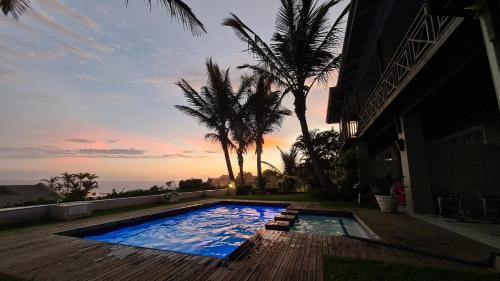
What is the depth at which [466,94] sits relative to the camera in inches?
260

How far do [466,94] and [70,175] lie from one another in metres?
20.2

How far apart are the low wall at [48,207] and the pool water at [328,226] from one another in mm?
7673

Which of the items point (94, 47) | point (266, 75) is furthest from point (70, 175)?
point (266, 75)

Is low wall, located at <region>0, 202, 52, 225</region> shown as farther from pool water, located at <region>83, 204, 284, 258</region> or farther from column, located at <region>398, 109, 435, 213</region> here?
→ column, located at <region>398, 109, 435, 213</region>

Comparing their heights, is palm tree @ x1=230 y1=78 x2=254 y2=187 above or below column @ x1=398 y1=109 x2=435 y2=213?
above

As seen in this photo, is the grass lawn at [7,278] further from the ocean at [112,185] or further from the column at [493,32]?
the ocean at [112,185]

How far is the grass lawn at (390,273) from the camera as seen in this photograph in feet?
9.35

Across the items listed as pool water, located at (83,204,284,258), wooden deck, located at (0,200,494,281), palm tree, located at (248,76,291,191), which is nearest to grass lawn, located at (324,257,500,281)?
wooden deck, located at (0,200,494,281)

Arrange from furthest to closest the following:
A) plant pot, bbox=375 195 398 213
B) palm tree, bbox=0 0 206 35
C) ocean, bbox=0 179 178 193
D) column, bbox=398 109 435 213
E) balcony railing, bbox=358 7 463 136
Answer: ocean, bbox=0 179 178 193
plant pot, bbox=375 195 398 213
column, bbox=398 109 435 213
palm tree, bbox=0 0 206 35
balcony railing, bbox=358 7 463 136

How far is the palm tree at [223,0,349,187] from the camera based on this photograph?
1120 cm

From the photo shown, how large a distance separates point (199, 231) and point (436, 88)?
8.38m

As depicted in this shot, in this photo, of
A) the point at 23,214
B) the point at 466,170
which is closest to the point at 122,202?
→ the point at 23,214

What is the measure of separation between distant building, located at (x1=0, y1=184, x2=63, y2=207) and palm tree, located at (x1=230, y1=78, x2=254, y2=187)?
1207cm

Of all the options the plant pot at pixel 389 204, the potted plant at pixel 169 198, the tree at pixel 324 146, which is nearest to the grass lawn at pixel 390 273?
the plant pot at pixel 389 204
